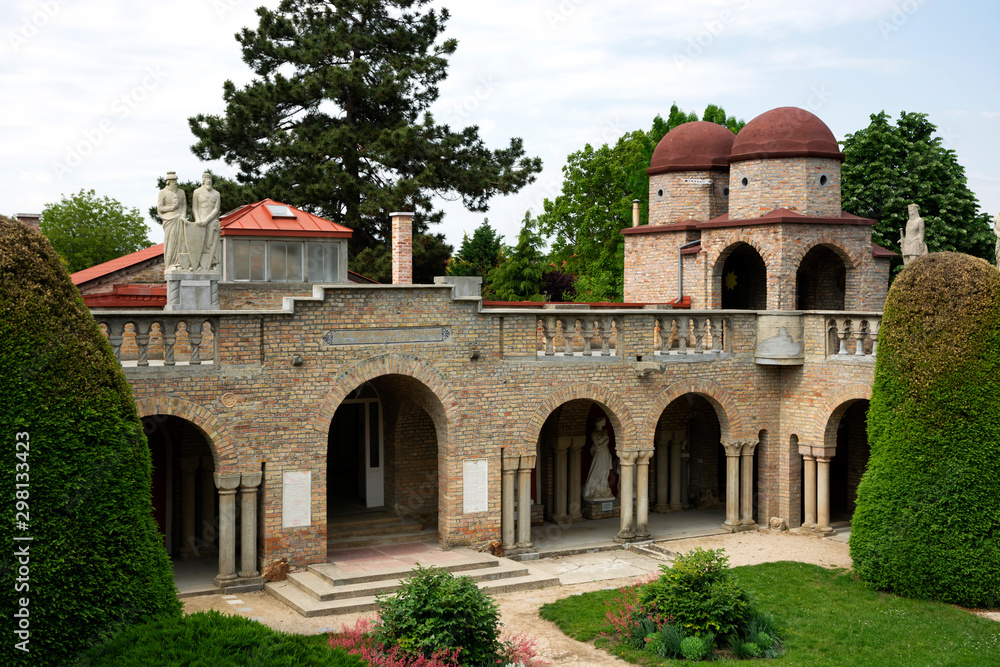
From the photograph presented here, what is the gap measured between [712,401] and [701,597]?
8.57 m

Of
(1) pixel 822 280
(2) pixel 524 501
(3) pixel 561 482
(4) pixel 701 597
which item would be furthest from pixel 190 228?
(1) pixel 822 280

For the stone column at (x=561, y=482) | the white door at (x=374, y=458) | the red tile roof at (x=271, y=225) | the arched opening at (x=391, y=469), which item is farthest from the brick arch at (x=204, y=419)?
the stone column at (x=561, y=482)

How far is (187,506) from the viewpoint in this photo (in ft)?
65.1

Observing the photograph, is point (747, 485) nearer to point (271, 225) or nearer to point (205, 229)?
point (271, 225)

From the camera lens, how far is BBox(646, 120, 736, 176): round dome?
2800cm

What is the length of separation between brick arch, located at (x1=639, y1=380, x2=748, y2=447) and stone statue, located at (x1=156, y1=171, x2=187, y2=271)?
10.2 m

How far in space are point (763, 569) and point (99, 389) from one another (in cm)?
1275

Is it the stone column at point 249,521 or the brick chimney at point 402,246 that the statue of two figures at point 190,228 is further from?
the brick chimney at point 402,246

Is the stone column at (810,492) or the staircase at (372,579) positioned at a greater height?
the stone column at (810,492)

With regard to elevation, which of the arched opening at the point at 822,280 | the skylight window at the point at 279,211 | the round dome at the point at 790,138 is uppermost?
the round dome at the point at 790,138

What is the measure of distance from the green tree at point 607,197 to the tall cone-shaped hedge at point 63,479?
117 feet

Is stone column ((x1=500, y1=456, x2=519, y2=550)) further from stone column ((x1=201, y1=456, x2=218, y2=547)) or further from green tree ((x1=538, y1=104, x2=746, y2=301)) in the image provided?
green tree ((x1=538, y1=104, x2=746, y2=301))

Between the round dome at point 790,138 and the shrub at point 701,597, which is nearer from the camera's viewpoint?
the shrub at point 701,597

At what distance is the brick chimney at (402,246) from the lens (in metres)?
24.5
